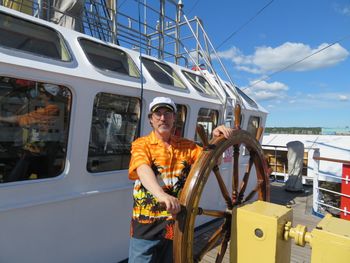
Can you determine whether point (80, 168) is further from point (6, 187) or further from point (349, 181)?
point (349, 181)

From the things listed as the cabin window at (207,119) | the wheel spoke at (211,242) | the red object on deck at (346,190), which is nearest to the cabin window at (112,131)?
the cabin window at (207,119)

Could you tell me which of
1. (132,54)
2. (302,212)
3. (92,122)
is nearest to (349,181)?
(302,212)

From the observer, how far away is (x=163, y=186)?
1.82 metres

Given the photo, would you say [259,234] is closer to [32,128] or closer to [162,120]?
[162,120]

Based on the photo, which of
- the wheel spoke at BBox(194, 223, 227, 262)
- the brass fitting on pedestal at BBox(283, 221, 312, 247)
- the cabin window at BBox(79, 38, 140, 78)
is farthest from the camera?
the cabin window at BBox(79, 38, 140, 78)

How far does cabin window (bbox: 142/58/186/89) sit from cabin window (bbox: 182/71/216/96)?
11.3 inches

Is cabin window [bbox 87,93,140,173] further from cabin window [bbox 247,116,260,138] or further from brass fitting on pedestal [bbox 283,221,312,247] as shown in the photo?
cabin window [bbox 247,116,260,138]

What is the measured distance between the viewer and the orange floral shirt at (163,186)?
179 centimetres

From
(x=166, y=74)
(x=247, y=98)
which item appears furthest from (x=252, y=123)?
(x=166, y=74)

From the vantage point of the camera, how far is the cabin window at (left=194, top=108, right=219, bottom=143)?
3.92 meters

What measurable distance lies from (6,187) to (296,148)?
6.34 meters

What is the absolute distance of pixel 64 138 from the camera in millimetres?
2469

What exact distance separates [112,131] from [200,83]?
1.88 meters

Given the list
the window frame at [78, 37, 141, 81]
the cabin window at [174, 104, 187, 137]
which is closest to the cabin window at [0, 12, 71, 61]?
the window frame at [78, 37, 141, 81]
